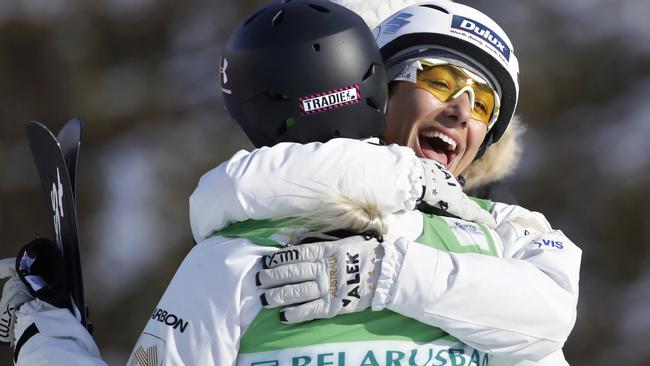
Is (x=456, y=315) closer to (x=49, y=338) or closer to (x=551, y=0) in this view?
(x=49, y=338)

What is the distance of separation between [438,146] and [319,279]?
1.42 meters

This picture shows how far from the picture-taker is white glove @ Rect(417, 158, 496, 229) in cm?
302

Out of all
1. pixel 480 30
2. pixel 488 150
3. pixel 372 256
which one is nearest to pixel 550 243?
pixel 372 256

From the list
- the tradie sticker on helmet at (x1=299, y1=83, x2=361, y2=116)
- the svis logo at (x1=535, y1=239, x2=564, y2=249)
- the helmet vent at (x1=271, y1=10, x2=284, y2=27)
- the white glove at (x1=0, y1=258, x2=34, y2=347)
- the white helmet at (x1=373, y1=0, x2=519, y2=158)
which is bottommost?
the white glove at (x1=0, y1=258, x2=34, y2=347)

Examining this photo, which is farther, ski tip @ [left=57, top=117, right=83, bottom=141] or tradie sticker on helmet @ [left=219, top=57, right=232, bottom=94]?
ski tip @ [left=57, top=117, right=83, bottom=141]

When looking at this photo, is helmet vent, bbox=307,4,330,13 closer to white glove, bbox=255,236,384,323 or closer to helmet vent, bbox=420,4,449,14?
white glove, bbox=255,236,384,323

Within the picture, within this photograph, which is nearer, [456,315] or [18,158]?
[456,315]

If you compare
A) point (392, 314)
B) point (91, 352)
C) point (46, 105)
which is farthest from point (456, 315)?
point (46, 105)

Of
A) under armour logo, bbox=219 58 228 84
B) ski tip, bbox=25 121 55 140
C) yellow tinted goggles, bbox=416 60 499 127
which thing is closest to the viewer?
under armour logo, bbox=219 58 228 84

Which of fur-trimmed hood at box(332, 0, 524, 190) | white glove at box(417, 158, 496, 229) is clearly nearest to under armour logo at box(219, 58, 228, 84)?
white glove at box(417, 158, 496, 229)

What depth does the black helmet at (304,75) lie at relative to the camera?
10.0 feet

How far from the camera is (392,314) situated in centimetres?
288

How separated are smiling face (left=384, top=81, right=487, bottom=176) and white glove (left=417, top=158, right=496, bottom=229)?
92 centimetres

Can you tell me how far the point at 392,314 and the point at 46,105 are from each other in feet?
24.7
